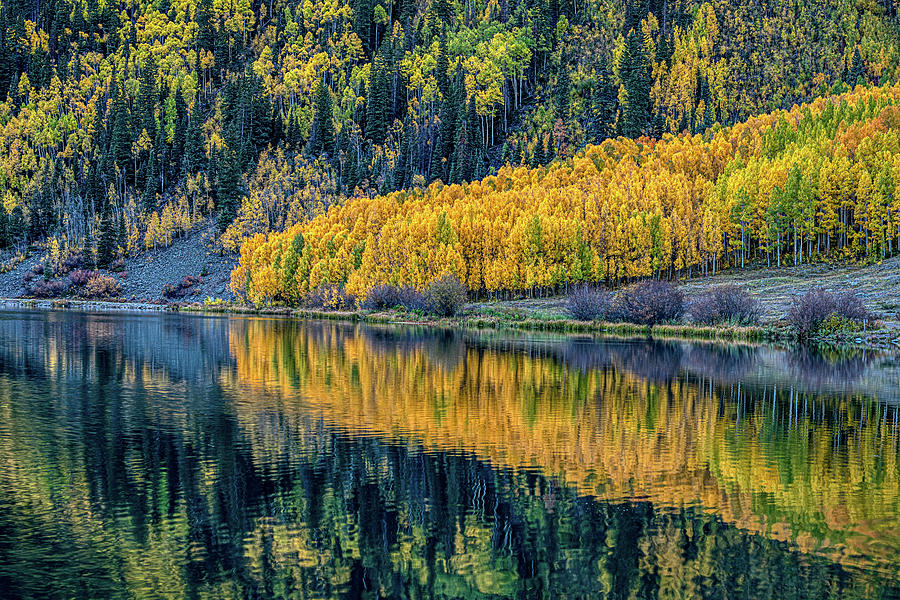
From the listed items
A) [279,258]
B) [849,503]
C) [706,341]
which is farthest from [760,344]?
[279,258]

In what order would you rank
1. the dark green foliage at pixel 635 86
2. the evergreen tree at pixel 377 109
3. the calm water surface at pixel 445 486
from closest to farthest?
the calm water surface at pixel 445 486 → the dark green foliage at pixel 635 86 → the evergreen tree at pixel 377 109

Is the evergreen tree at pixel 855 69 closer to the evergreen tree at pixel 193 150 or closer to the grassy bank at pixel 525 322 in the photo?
the grassy bank at pixel 525 322

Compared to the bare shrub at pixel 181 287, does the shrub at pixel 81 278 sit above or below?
above

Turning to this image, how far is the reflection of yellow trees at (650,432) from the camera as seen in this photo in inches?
671

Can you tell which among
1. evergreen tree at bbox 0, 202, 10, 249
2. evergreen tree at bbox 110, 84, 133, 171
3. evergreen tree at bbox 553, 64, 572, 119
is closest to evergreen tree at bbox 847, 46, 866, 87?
evergreen tree at bbox 553, 64, 572, 119

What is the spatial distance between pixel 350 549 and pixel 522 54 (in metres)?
194

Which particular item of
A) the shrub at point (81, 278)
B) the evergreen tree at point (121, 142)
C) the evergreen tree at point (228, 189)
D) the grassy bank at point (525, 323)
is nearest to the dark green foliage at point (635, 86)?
the evergreen tree at point (228, 189)

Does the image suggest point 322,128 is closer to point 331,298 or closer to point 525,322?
point 331,298

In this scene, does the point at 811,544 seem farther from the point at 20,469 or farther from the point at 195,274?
the point at 195,274

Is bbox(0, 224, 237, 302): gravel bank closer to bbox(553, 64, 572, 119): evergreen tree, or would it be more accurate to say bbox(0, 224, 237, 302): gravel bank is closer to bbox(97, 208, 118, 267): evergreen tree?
bbox(97, 208, 118, 267): evergreen tree

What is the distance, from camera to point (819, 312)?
2361 inches

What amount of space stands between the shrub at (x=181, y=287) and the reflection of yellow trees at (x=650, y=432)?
329 ft

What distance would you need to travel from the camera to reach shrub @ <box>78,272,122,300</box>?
14062 centimetres

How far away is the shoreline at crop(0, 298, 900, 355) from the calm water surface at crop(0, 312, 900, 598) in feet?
72.4
